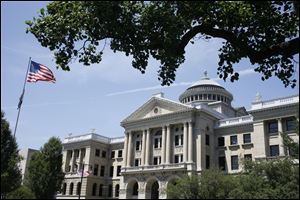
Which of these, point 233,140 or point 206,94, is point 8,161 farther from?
point 206,94

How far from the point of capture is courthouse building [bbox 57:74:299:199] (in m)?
52.8

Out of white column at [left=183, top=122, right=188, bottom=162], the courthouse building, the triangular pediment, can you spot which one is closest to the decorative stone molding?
the courthouse building

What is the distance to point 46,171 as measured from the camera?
163 feet

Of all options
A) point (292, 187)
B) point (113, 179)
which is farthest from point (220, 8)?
point (113, 179)

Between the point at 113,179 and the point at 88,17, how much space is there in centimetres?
6326

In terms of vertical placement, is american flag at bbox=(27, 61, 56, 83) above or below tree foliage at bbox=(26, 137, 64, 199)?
above

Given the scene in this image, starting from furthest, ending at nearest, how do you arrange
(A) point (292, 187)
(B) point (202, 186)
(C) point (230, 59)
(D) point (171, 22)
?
(B) point (202, 186)
(A) point (292, 187)
(C) point (230, 59)
(D) point (171, 22)

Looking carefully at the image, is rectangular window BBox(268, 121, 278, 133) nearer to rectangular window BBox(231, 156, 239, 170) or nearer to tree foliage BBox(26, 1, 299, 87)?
rectangular window BBox(231, 156, 239, 170)

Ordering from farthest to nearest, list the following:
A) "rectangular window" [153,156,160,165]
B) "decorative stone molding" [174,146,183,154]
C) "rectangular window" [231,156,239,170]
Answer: "rectangular window" [153,156,160,165] < "decorative stone molding" [174,146,183,154] < "rectangular window" [231,156,239,170]

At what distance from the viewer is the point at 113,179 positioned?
248 feet

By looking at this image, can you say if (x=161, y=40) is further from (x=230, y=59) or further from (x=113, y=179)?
(x=113, y=179)

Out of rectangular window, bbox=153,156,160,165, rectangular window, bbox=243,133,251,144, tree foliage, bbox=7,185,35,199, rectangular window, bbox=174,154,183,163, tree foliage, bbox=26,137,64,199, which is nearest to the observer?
tree foliage, bbox=7,185,35,199

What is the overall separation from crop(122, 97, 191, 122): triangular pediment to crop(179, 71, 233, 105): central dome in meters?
11.5

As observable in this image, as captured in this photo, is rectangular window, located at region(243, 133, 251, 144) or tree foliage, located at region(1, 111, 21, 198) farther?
rectangular window, located at region(243, 133, 251, 144)
